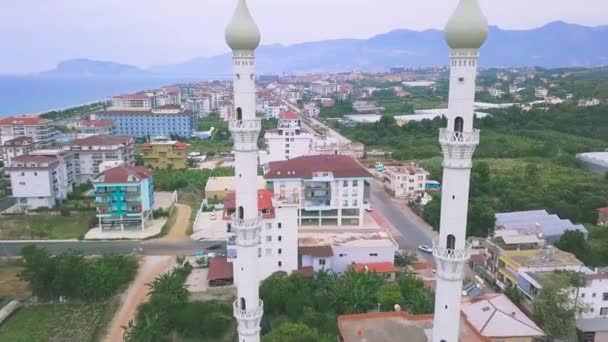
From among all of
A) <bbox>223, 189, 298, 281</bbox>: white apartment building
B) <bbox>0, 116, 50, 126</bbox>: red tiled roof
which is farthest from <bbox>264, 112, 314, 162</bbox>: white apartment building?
<bbox>0, 116, 50, 126</bbox>: red tiled roof

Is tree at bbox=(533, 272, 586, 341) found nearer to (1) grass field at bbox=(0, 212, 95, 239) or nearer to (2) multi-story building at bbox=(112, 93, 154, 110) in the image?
(1) grass field at bbox=(0, 212, 95, 239)

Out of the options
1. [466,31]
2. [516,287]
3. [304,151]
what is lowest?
[516,287]

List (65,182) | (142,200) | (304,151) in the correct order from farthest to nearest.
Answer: (304,151) < (65,182) < (142,200)

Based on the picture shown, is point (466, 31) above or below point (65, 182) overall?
above

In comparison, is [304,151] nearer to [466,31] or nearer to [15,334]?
[15,334]

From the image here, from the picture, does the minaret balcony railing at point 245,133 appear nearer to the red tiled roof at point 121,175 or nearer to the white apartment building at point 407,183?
the red tiled roof at point 121,175

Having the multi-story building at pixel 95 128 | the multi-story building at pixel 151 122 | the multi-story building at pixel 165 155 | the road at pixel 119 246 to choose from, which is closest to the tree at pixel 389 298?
the road at pixel 119 246

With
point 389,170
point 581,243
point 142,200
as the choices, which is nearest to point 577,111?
point 389,170

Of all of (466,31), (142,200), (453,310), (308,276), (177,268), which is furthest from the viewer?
Result: (142,200)
